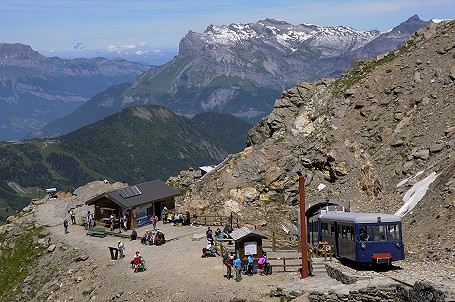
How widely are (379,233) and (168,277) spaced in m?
16.4

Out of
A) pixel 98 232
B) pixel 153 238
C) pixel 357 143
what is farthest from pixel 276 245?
pixel 357 143

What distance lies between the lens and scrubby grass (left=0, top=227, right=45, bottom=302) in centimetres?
5644

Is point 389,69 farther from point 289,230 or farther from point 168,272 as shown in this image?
point 168,272

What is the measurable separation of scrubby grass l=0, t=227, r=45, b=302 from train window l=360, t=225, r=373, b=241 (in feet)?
110

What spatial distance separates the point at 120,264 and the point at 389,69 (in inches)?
1942

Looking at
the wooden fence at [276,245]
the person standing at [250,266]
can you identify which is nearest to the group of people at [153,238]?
the wooden fence at [276,245]

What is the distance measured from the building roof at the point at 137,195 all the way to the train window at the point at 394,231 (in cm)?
3326

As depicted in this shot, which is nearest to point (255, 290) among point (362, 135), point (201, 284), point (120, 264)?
point (201, 284)

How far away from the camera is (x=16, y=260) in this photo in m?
63.0

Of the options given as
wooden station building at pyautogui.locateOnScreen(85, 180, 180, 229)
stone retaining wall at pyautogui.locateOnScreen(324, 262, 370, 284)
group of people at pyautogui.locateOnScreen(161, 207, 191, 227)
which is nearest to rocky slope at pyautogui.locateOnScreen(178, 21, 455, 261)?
wooden station building at pyautogui.locateOnScreen(85, 180, 180, 229)

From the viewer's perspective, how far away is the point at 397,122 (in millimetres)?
71938

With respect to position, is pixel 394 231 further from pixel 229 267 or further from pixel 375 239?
pixel 229 267

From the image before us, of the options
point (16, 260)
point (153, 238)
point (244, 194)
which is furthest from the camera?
point (244, 194)

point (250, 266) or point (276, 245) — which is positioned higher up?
point (250, 266)
